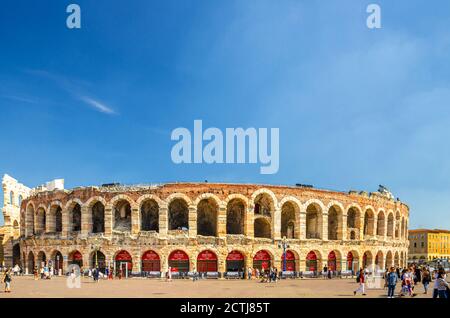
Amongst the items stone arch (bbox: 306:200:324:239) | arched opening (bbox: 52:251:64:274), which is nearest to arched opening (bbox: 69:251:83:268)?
arched opening (bbox: 52:251:64:274)

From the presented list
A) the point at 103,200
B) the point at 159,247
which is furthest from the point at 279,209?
the point at 103,200

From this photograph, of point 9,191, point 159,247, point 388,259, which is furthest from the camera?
point 9,191

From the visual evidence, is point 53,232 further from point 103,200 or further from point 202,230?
point 202,230

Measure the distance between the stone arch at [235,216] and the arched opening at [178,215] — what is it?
406 centimetres

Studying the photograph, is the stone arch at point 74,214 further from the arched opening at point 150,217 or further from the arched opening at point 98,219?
the arched opening at point 150,217

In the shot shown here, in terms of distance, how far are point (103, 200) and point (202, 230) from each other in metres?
9.66

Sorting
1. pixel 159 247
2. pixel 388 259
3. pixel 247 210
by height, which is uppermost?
pixel 247 210

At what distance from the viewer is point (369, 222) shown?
4325cm

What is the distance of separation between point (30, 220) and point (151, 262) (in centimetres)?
1624

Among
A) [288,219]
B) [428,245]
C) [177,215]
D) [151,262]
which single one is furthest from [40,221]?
[428,245]

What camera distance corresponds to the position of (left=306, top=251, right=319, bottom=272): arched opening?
124 ft

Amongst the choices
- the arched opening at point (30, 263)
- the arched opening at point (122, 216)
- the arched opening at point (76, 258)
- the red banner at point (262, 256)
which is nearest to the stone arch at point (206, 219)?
the red banner at point (262, 256)

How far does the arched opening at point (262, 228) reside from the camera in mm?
38269
